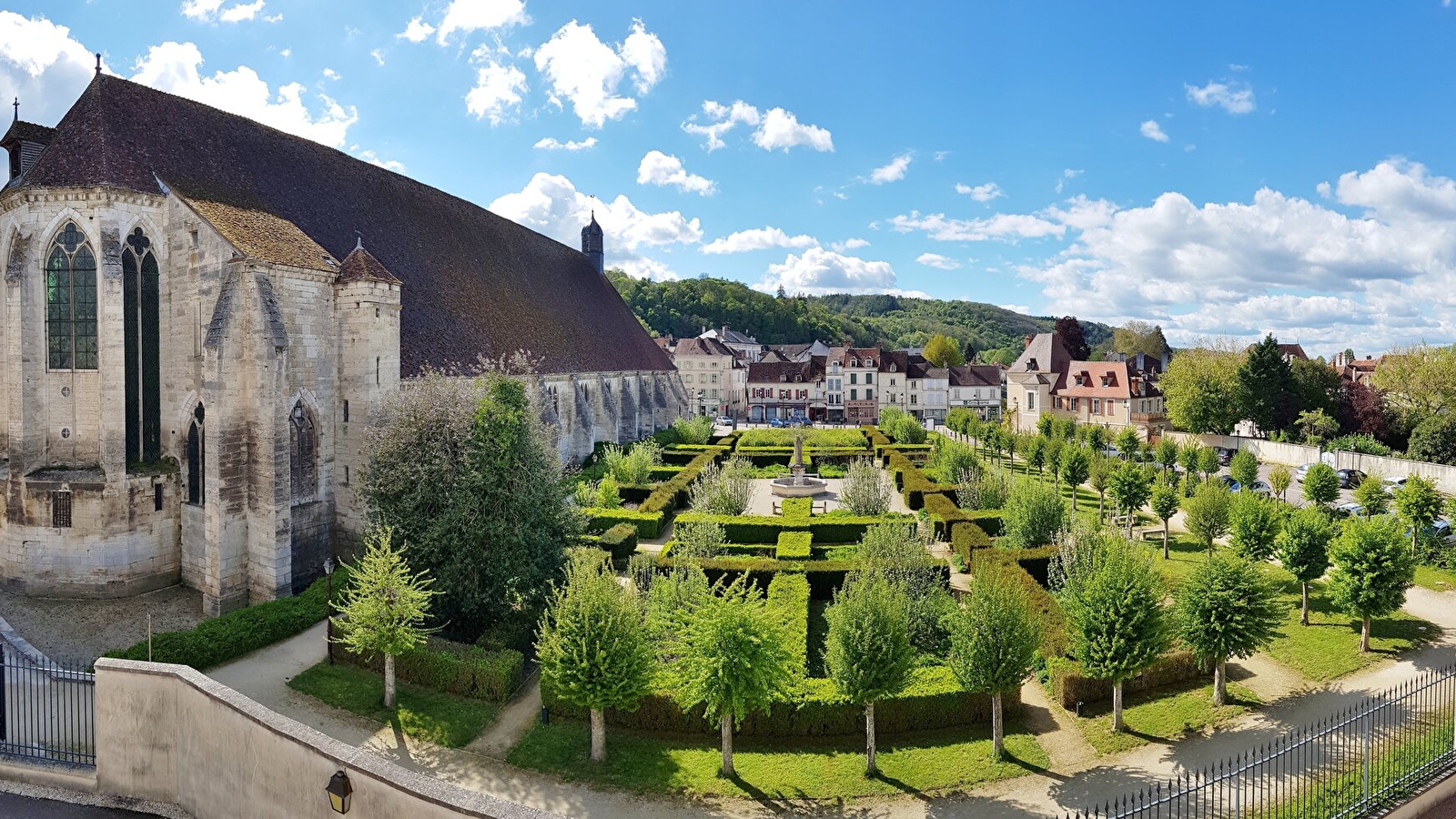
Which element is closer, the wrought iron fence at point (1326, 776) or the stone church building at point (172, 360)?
the wrought iron fence at point (1326, 776)

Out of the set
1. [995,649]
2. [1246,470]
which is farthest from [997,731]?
[1246,470]

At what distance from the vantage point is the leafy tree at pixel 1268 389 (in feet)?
169

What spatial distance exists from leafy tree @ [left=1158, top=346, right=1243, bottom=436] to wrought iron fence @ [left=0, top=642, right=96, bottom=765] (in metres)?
57.2

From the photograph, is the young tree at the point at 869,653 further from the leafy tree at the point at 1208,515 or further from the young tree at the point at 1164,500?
the young tree at the point at 1164,500

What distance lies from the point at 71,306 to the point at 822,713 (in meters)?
21.9

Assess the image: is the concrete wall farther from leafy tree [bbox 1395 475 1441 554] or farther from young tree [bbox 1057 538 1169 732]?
leafy tree [bbox 1395 475 1441 554]

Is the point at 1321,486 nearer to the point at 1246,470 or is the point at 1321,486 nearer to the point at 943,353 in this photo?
the point at 1246,470


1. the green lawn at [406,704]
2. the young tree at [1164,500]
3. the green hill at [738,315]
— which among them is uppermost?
the green hill at [738,315]

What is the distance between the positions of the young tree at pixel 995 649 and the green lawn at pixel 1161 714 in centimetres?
198

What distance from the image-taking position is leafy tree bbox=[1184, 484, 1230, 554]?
2444 centimetres

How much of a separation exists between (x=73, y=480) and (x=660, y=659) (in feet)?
54.8

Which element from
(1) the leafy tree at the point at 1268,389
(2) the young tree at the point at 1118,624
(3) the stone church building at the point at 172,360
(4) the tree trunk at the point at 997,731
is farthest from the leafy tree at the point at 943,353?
(4) the tree trunk at the point at 997,731

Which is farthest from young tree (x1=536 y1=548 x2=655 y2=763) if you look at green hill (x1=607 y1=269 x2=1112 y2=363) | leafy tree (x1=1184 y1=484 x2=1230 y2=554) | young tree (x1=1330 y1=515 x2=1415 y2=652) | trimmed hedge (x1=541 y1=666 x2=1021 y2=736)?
green hill (x1=607 y1=269 x2=1112 y2=363)

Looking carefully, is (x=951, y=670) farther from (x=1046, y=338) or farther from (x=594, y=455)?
(x=1046, y=338)
